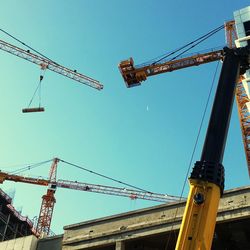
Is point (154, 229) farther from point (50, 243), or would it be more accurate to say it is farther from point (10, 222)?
point (10, 222)

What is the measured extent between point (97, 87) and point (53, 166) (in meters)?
25.4

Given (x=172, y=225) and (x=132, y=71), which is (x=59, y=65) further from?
(x=172, y=225)

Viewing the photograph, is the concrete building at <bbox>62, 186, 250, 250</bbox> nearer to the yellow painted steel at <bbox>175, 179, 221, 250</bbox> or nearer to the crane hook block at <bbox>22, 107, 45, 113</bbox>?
the yellow painted steel at <bbox>175, 179, 221, 250</bbox>

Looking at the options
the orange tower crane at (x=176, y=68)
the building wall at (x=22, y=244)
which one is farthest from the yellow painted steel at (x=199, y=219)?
the orange tower crane at (x=176, y=68)

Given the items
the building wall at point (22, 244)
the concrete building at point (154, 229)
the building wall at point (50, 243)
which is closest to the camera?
the concrete building at point (154, 229)

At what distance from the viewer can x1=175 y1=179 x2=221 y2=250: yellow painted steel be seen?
1401cm

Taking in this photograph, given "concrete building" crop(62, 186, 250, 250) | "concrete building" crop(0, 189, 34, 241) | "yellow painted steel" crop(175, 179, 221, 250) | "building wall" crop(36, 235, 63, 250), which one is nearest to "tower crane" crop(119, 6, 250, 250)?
"yellow painted steel" crop(175, 179, 221, 250)

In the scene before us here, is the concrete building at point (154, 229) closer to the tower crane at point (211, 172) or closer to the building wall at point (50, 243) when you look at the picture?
the building wall at point (50, 243)

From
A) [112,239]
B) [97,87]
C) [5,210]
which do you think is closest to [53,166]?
[5,210]

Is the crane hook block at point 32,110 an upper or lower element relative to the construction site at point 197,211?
upper

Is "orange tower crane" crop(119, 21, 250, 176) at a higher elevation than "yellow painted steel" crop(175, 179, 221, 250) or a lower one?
higher

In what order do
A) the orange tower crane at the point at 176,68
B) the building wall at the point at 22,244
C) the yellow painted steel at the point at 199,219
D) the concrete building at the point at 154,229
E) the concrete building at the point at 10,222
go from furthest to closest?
the concrete building at the point at 10,222 → the orange tower crane at the point at 176,68 → the building wall at the point at 22,244 → the concrete building at the point at 154,229 → the yellow painted steel at the point at 199,219

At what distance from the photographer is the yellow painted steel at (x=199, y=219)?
1401 cm

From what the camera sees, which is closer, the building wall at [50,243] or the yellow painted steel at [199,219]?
the yellow painted steel at [199,219]
